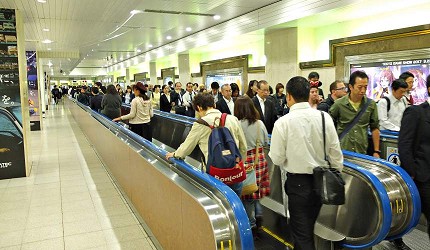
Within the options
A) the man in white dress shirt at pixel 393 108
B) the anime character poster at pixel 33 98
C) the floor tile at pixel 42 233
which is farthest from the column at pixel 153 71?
the man in white dress shirt at pixel 393 108

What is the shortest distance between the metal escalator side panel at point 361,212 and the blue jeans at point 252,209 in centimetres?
68

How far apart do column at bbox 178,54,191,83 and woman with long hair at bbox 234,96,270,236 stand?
14.3 metres

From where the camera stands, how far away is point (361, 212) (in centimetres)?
320

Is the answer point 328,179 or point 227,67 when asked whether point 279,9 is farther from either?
point 328,179

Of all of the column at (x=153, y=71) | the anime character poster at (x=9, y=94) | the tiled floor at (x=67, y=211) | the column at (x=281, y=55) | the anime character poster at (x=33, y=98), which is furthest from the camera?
the column at (x=153, y=71)

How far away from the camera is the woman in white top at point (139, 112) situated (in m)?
6.18

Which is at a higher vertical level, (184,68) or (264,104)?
(184,68)

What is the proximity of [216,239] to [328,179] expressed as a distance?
33.8 inches

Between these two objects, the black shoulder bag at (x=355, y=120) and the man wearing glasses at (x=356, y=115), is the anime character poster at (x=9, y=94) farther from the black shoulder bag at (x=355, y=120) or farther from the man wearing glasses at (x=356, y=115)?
the black shoulder bag at (x=355, y=120)

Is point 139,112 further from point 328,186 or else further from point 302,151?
point 328,186

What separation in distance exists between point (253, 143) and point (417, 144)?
1.48 m

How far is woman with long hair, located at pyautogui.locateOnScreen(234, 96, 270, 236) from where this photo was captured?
3490 mm

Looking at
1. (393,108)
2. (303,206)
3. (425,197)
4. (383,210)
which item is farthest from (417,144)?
→ (393,108)

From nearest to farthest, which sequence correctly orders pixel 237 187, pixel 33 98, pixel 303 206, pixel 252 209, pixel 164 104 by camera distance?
pixel 303 206
pixel 237 187
pixel 252 209
pixel 164 104
pixel 33 98
